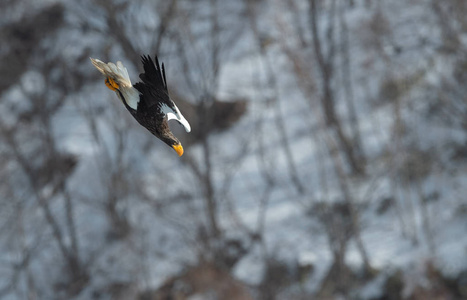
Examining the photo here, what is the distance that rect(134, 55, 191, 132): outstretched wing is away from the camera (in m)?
1.85

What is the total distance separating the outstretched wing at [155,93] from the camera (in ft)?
6.08

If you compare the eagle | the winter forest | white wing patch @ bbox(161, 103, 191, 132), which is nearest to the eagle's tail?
the eagle

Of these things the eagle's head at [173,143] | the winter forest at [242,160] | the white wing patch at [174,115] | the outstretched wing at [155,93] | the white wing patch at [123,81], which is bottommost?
the eagle's head at [173,143]

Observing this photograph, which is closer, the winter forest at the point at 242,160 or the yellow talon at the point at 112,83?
the yellow talon at the point at 112,83

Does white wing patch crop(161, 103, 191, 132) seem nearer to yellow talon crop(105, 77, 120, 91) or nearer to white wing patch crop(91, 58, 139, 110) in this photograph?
white wing patch crop(91, 58, 139, 110)

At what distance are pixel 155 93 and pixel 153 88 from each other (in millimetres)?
25

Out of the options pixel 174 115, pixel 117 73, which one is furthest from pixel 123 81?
pixel 174 115

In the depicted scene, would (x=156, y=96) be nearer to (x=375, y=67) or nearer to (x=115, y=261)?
(x=115, y=261)

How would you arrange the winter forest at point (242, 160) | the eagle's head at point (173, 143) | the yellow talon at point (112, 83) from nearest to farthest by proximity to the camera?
1. the eagle's head at point (173, 143)
2. the yellow talon at point (112, 83)
3. the winter forest at point (242, 160)

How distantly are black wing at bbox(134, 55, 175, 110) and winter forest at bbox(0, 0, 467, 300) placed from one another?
6.68 m

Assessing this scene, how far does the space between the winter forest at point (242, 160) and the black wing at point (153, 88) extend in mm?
6679

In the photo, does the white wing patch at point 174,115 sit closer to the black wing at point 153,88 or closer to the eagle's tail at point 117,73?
the black wing at point 153,88

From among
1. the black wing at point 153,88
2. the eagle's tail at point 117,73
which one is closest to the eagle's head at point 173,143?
the black wing at point 153,88

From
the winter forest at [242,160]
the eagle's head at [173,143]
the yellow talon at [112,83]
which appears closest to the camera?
the eagle's head at [173,143]
